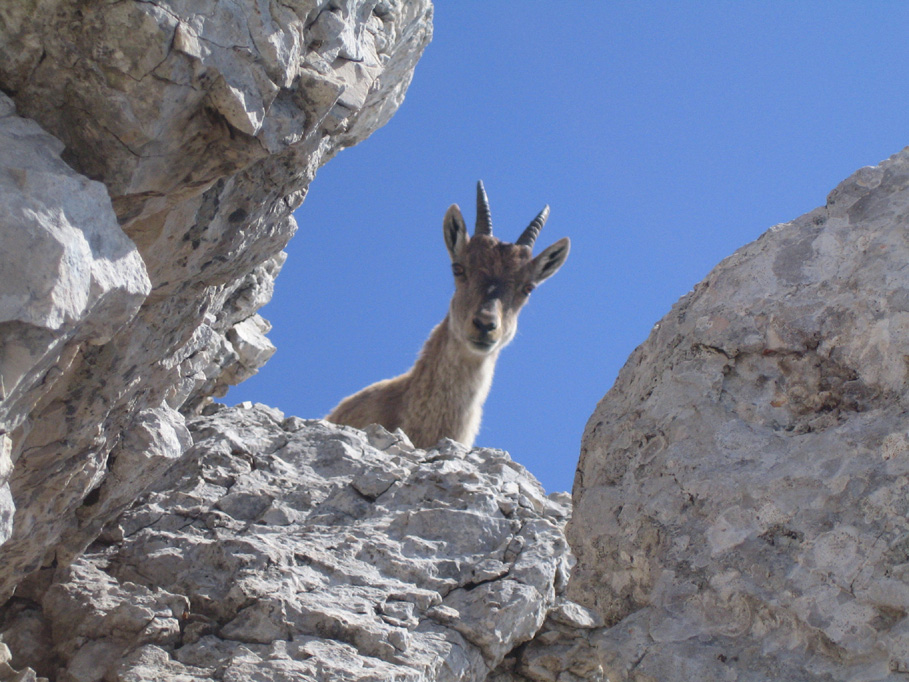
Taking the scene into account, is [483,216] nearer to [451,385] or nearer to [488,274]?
[488,274]

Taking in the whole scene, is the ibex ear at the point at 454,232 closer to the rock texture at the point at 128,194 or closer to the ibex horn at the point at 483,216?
the ibex horn at the point at 483,216

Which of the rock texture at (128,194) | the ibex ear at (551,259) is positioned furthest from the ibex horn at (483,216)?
the rock texture at (128,194)

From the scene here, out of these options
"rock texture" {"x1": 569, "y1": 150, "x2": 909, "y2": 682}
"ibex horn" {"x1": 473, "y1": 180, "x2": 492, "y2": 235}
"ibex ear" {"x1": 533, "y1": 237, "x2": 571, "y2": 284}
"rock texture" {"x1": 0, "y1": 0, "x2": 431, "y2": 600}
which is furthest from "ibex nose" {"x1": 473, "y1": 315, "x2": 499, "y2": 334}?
"rock texture" {"x1": 569, "y1": 150, "x2": 909, "y2": 682}

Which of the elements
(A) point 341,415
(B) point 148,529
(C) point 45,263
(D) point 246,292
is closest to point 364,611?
(B) point 148,529

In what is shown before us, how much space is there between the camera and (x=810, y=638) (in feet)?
9.04

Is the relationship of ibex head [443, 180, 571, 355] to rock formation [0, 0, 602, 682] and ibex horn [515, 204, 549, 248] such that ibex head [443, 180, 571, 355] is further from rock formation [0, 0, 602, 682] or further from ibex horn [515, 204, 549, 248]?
rock formation [0, 0, 602, 682]

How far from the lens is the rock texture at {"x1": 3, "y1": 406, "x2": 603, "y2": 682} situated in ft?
12.7

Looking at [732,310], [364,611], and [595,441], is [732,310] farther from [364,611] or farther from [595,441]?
[364,611]

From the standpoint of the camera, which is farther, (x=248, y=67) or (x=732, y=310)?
(x=732, y=310)

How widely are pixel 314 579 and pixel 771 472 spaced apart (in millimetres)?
2337

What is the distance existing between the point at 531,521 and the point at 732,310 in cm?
222

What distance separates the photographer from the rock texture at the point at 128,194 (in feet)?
8.09

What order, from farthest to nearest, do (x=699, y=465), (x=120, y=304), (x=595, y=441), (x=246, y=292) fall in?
(x=246, y=292) → (x=595, y=441) → (x=699, y=465) → (x=120, y=304)

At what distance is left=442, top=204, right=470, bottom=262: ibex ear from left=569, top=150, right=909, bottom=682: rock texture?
25.0 feet
